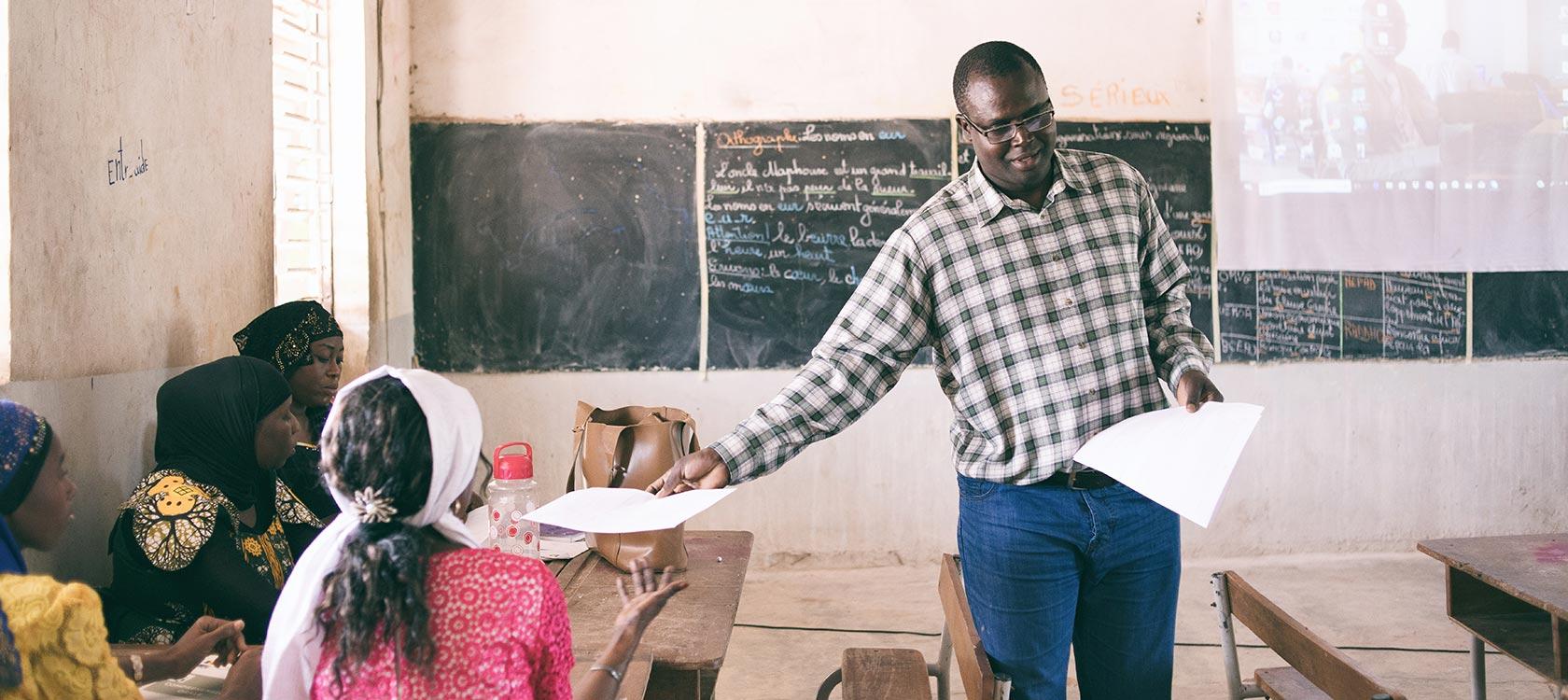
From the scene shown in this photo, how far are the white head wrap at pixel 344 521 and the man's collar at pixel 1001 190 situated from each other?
96 cm

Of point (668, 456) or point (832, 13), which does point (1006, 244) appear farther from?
point (832, 13)

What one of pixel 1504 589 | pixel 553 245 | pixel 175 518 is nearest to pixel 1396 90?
pixel 1504 589

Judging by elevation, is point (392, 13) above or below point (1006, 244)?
above

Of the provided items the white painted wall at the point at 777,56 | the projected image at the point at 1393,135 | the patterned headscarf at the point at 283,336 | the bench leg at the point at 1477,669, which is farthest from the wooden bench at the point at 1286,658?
the white painted wall at the point at 777,56

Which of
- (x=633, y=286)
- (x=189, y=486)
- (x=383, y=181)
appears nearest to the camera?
(x=189, y=486)

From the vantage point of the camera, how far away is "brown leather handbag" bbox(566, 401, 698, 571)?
2.21 m

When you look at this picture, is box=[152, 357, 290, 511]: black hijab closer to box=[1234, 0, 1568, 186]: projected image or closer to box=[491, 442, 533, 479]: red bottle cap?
box=[491, 442, 533, 479]: red bottle cap

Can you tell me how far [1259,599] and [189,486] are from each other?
1823 millimetres

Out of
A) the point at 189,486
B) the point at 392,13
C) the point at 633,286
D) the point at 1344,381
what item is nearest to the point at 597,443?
the point at 189,486

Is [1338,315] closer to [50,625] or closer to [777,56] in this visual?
[777,56]

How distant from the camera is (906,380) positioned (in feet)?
15.2

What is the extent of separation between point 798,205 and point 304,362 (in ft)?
7.07

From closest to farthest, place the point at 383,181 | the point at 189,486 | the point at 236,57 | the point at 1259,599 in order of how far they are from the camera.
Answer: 1. the point at 1259,599
2. the point at 189,486
3. the point at 236,57
4. the point at 383,181

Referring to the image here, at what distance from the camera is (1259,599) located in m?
1.81
